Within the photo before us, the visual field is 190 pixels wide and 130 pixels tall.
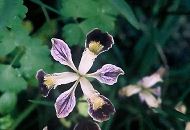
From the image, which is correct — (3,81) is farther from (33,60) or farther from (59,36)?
(59,36)

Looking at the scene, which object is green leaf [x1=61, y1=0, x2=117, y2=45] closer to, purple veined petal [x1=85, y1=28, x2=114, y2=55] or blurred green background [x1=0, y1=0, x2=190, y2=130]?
blurred green background [x1=0, y1=0, x2=190, y2=130]

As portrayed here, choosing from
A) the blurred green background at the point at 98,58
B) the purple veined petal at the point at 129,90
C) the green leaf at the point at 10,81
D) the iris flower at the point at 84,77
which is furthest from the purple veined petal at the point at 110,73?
the purple veined petal at the point at 129,90

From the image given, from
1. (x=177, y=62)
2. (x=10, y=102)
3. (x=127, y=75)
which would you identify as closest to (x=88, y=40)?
(x=10, y=102)

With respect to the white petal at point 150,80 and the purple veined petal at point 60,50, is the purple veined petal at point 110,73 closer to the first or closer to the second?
the purple veined petal at point 60,50

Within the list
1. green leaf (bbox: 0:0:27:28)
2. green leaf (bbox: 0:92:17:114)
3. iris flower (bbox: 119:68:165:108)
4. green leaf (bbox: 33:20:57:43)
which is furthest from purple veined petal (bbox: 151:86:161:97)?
green leaf (bbox: 0:0:27:28)

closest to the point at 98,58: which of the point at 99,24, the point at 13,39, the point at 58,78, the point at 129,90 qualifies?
the point at 129,90

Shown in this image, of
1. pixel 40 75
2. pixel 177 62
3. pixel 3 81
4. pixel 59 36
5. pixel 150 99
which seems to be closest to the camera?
pixel 40 75
